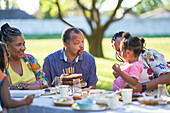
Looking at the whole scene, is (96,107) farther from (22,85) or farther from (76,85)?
(22,85)

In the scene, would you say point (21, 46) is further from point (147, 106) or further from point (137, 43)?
point (147, 106)

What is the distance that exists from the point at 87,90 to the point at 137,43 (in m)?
0.80

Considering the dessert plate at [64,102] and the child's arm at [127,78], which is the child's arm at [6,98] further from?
the child's arm at [127,78]

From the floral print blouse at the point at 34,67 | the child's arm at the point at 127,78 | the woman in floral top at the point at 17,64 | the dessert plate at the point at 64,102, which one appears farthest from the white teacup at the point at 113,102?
the floral print blouse at the point at 34,67

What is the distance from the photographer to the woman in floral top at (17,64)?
4.46 metres

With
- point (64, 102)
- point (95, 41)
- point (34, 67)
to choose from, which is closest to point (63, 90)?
point (64, 102)

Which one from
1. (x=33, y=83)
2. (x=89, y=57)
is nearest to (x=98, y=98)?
(x=33, y=83)

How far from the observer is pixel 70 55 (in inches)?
202

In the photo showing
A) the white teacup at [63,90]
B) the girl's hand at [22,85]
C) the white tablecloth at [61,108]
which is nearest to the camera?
the white tablecloth at [61,108]

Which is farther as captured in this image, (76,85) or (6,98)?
(76,85)

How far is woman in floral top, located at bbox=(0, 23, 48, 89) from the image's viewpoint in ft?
14.6

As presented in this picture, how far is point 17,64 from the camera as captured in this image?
4.57 m

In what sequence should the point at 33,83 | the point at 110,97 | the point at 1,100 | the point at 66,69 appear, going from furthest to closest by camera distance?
the point at 66,69 → the point at 33,83 → the point at 1,100 → the point at 110,97

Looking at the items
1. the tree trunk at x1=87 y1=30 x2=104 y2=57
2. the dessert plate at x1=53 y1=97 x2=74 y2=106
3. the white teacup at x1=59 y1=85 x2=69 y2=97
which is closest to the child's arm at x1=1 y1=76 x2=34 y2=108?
the dessert plate at x1=53 y1=97 x2=74 y2=106
